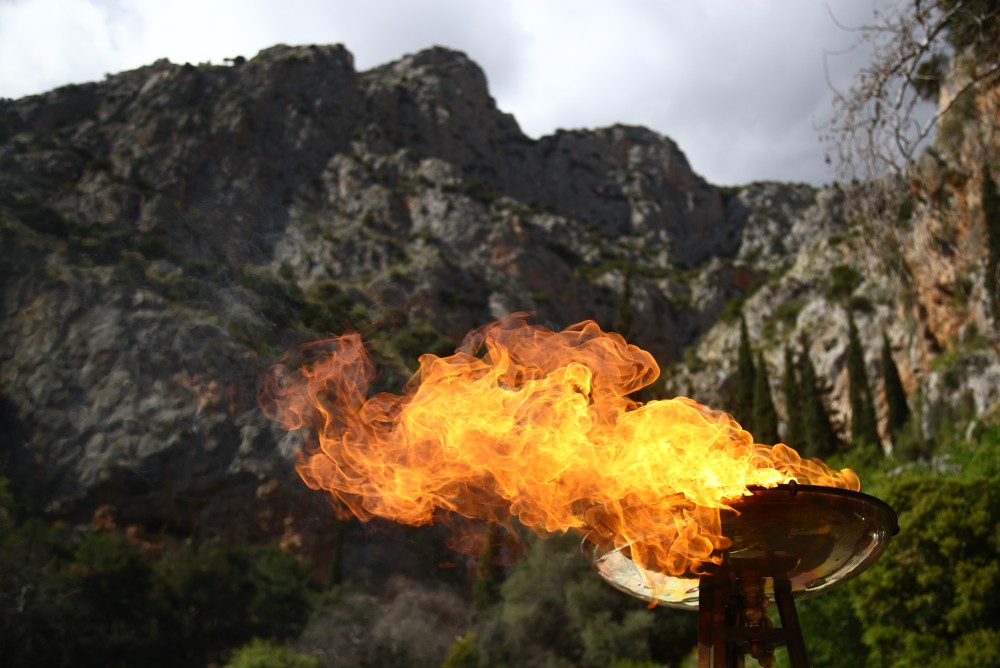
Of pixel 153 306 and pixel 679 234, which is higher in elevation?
pixel 679 234

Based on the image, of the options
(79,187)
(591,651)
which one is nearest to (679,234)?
(79,187)

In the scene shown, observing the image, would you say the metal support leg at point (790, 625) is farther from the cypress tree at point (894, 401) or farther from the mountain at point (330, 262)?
the cypress tree at point (894, 401)

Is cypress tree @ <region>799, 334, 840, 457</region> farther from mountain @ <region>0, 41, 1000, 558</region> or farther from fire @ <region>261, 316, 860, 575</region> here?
fire @ <region>261, 316, 860, 575</region>

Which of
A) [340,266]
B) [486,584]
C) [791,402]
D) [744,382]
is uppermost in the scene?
[340,266]

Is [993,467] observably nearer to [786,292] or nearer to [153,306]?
[153,306]

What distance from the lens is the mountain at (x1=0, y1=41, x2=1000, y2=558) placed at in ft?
118

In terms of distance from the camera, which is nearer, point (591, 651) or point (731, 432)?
point (731, 432)

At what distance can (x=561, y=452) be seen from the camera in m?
4.52

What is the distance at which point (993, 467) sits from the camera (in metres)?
16.5

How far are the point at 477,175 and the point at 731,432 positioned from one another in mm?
76908

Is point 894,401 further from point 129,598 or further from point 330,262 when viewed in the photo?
point 129,598

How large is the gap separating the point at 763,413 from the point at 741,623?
1733 inches

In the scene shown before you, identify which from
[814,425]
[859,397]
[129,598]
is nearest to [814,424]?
[814,425]

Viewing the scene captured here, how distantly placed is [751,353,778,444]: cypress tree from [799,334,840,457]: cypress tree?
1.49m
